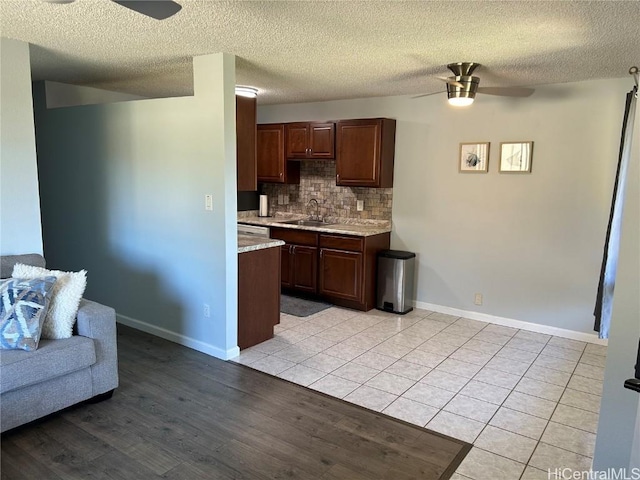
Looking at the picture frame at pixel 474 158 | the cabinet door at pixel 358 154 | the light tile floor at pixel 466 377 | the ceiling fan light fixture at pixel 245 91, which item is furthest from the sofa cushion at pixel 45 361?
the picture frame at pixel 474 158

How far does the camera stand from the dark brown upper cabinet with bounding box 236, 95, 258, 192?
13.0ft

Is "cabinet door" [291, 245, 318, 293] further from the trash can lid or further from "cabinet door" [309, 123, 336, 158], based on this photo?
"cabinet door" [309, 123, 336, 158]

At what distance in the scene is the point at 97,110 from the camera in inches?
163

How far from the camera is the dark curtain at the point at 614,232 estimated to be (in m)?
3.35

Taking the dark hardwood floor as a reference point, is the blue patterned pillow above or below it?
above

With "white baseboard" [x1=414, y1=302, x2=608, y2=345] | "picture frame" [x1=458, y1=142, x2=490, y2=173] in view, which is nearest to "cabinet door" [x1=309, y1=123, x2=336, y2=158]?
"picture frame" [x1=458, y1=142, x2=490, y2=173]

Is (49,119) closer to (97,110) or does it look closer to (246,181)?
(97,110)

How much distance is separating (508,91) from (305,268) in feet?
8.94

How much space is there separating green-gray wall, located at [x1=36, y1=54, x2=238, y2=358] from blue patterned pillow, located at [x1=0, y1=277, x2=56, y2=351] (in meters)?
1.26

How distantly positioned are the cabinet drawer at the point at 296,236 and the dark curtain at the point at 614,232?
8.95 feet

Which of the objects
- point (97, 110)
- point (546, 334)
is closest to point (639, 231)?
point (546, 334)

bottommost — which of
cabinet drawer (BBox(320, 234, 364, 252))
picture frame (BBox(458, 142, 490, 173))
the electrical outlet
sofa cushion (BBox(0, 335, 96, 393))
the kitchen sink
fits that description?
the electrical outlet

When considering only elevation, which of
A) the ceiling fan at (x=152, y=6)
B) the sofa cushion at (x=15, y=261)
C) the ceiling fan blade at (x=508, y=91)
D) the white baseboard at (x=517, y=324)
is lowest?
the white baseboard at (x=517, y=324)

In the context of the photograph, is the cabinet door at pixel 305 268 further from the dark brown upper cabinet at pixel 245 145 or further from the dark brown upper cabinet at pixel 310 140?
the dark brown upper cabinet at pixel 245 145
